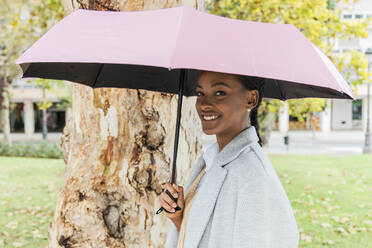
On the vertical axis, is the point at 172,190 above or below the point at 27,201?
above

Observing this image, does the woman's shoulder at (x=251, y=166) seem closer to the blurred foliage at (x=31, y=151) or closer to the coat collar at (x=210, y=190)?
the coat collar at (x=210, y=190)

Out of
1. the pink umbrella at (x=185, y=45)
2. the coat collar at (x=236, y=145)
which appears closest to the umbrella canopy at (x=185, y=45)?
the pink umbrella at (x=185, y=45)

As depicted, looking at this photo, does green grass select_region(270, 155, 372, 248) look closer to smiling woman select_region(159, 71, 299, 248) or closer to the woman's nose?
smiling woman select_region(159, 71, 299, 248)

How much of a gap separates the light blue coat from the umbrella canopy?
0.40 m

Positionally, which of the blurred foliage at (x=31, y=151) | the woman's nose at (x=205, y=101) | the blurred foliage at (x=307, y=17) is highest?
the blurred foliage at (x=307, y=17)

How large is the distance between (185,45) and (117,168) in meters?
1.82

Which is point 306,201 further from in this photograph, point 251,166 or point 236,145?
point 251,166

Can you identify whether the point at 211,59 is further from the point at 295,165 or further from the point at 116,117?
the point at 295,165

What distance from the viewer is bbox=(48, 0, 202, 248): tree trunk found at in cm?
295

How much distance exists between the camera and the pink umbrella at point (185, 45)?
1403mm

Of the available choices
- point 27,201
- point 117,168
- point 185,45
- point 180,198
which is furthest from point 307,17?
point 27,201

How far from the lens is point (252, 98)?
174 cm

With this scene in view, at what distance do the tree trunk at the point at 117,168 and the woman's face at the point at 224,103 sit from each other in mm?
1356

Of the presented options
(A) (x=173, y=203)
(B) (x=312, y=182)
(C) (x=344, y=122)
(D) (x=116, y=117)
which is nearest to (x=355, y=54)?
(B) (x=312, y=182)
